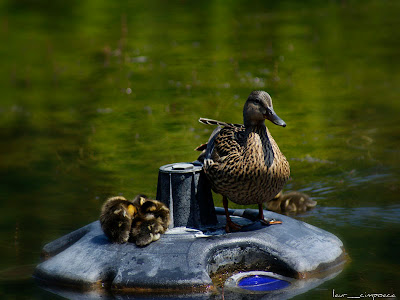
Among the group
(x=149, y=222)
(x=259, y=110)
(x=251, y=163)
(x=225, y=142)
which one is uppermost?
(x=259, y=110)

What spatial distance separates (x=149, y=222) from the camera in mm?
5543

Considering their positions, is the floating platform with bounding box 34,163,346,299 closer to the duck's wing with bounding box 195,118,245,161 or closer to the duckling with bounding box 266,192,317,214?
the duck's wing with bounding box 195,118,245,161

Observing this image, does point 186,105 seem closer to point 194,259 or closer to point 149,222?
point 149,222

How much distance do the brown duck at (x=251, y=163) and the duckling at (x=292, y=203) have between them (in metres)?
1.40

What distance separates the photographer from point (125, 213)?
18.1 ft

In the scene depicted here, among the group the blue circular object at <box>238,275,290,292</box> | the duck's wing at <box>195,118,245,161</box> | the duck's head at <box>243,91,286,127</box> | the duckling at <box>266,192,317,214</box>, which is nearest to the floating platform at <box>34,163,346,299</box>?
the blue circular object at <box>238,275,290,292</box>

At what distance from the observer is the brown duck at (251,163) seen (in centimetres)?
557

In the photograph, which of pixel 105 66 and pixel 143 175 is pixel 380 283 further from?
pixel 105 66

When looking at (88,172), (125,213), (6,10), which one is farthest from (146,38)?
(125,213)

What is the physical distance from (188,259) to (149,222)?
436 millimetres

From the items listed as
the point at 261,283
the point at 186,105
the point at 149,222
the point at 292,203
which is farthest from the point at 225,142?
the point at 186,105

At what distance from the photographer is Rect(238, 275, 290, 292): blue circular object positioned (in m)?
5.30

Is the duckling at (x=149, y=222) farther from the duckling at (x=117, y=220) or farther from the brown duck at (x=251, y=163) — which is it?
→ the brown duck at (x=251, y=163)

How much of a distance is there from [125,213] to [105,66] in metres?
9.51
